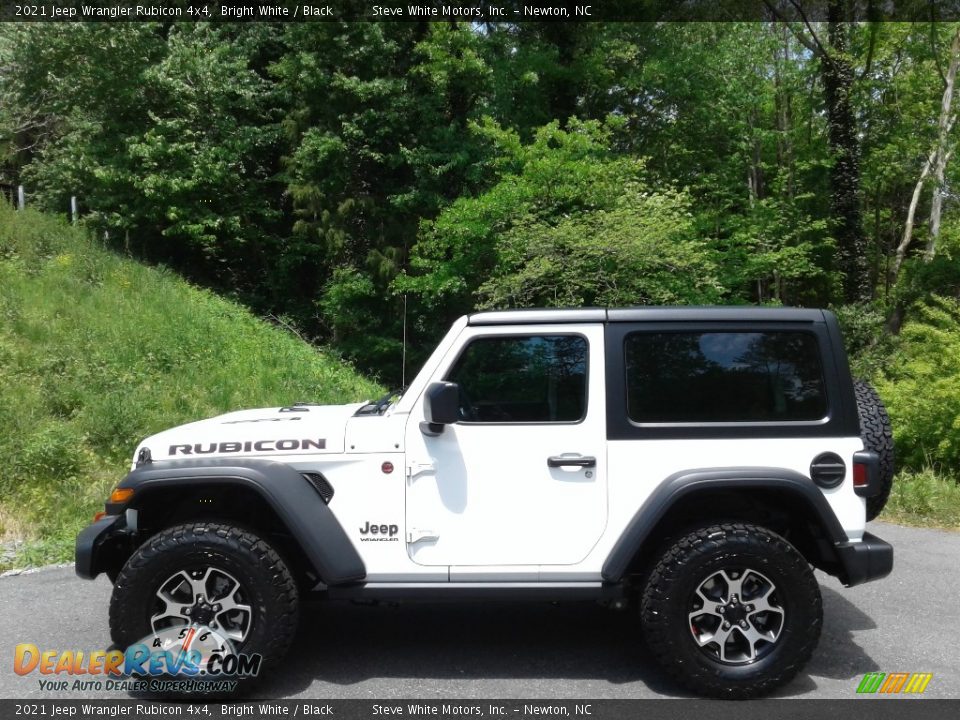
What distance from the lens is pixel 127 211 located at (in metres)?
17.5

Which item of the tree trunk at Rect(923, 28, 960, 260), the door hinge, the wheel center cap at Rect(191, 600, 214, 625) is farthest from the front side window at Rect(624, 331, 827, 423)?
the tree trunk at Rect(923, 28, 960, 260)

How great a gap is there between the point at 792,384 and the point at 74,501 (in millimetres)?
6449

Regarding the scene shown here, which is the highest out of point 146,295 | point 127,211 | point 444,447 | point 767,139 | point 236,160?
point 767,139

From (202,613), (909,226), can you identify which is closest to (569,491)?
(202,613)

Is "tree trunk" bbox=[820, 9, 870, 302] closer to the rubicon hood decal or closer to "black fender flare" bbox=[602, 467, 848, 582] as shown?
"black fender flare" bbox=[602, 467, 848, 582]

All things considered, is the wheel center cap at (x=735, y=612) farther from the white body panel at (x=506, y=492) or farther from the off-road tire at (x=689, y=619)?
the white body panel at (x=506, y=492)

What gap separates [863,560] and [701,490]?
33.7 inches

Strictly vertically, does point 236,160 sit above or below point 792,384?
above

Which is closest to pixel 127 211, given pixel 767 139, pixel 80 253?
pixel 80 253

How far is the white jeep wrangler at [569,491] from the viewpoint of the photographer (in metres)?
3.98

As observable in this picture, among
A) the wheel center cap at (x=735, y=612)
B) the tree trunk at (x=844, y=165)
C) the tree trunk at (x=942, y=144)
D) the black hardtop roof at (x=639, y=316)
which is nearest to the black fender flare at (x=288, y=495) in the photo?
the black hardtop roof at (x=639, y=316)

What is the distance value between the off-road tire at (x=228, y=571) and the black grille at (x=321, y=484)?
1.20ft

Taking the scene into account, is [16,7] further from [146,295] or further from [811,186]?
[811,186]

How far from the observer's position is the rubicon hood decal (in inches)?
163
